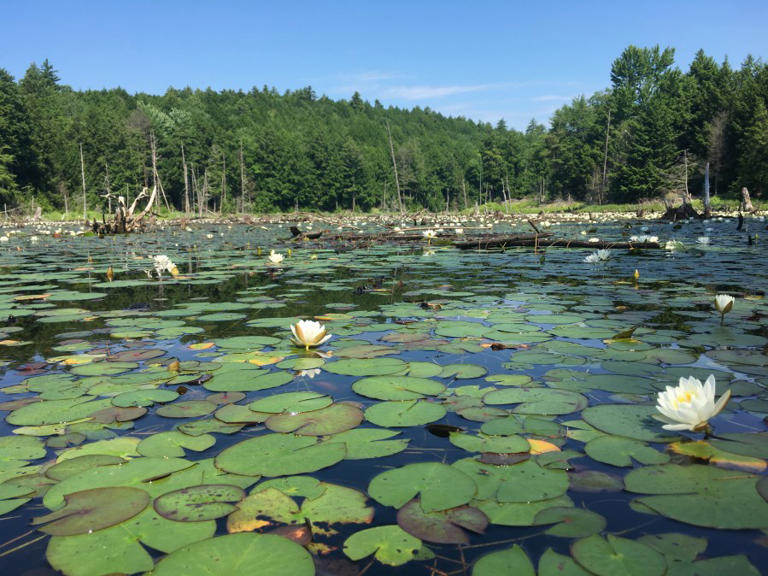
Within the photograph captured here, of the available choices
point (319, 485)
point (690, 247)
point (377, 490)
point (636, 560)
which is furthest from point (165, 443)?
point (690, 247)

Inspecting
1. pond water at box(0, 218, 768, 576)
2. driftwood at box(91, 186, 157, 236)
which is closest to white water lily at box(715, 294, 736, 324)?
pond water at box(0, 218, 768, 576)

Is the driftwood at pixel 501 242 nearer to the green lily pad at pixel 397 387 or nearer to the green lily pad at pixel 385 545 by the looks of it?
the green lily pad at pixel 397 387

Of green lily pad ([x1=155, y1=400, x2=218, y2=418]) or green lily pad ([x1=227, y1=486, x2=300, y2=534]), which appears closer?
green lily pad ([x1=227, y1=486, x2=300, y2=534])

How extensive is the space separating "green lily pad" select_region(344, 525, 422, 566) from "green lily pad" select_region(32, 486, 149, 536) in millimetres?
641

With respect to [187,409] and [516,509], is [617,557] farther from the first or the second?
[187,409]

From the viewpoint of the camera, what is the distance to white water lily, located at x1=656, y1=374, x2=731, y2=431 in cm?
168

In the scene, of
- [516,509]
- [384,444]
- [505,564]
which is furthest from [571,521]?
[384,444]

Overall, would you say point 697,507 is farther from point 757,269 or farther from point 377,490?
point 757,269

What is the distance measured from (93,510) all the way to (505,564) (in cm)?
114

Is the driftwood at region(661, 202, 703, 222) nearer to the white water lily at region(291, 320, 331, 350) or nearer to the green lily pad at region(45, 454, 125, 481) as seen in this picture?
the white water lily at region(291, 320, 331, 350)

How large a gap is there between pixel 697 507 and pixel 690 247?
374 inches

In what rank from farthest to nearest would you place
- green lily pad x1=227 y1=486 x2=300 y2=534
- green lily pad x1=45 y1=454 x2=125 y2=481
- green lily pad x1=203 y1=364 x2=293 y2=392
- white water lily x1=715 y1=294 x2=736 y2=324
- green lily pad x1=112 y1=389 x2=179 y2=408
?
white water lily x1=715 y1=294 x2=736 y2=324, green lily pad x1=203 y1=364 x2=293 y2=392, green lily pad x1=112 y1=389 x2=179 y2=408, green lily pad x1=45 y1=454 x2=125 y2=481, green lily pad x1=227 y1=486 x2=300 y2=534

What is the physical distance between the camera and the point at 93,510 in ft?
4.50

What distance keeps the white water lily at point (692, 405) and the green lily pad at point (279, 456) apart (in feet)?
3.86
